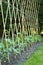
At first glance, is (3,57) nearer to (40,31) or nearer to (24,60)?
(24,60)

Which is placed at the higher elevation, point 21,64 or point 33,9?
point 33,9

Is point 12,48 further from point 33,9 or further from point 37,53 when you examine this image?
point 33,9

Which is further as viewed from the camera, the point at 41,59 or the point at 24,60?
the point at 41,59

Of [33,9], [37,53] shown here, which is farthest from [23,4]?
[37,53]

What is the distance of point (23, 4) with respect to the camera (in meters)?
7.93

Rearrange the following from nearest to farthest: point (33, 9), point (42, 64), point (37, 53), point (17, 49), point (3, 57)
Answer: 1. point (3, 57)
2. point (42, 64)
3. point (17, 49)
4. point (37, 53)
5. point (33, 9)

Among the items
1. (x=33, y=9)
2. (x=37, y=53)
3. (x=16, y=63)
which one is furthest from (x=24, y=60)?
(x=33, y=9)

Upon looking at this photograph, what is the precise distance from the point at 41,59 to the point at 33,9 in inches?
143

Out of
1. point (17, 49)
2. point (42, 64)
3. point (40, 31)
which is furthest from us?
point (40, 31)

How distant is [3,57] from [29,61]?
838mm

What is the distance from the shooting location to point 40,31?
400 inches

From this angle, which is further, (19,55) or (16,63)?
(19,55)

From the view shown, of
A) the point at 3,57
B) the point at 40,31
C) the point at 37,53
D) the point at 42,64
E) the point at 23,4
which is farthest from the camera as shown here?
the point at 40,31

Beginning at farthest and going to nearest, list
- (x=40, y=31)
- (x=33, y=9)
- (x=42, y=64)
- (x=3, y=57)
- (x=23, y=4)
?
(x=40, y=31) < (x=33, y=9) < (x=23, y=4) < (x=42, y=64) < (x=3, y=57)
